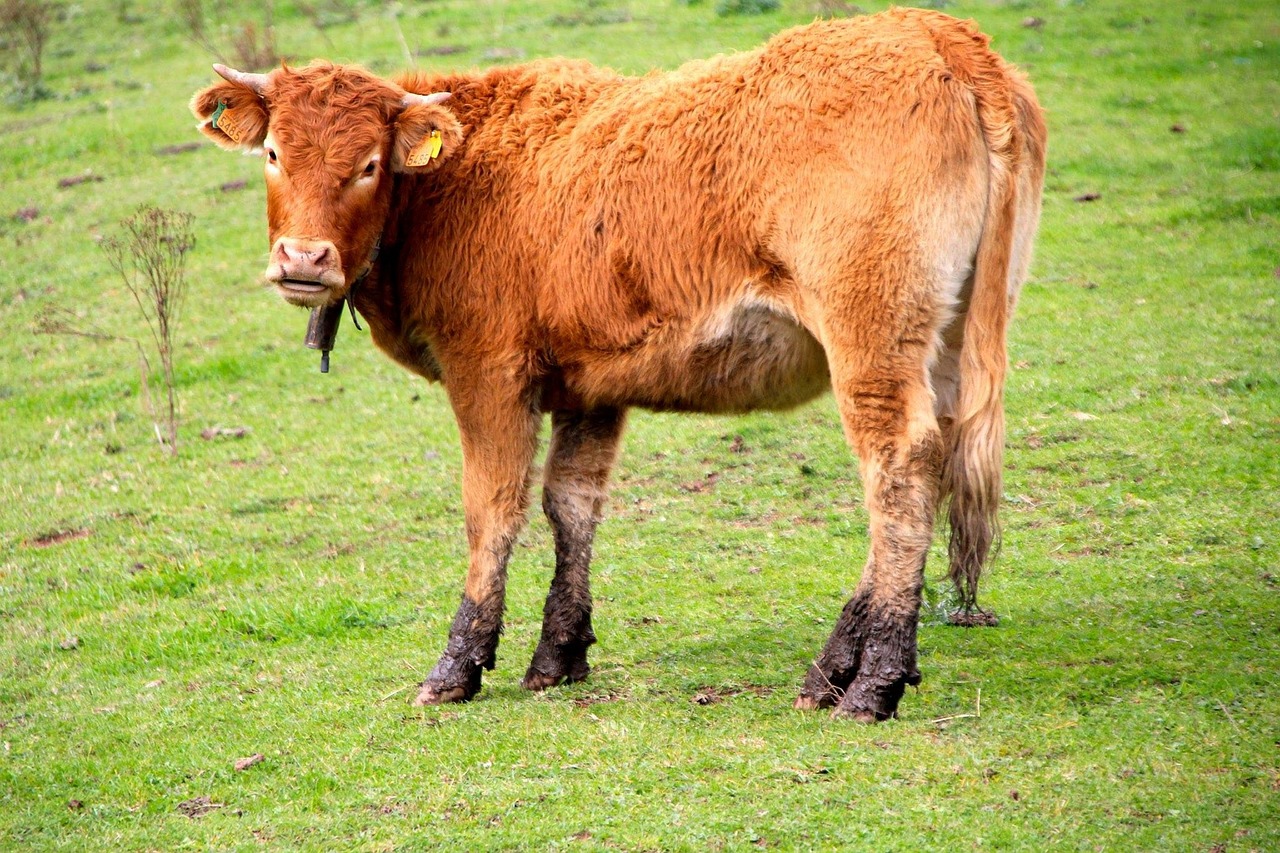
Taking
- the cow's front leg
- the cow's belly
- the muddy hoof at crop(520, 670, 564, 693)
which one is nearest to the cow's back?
the cow's belly

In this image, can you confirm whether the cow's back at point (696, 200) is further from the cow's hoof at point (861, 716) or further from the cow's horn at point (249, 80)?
the cow's hoof at point (861, 716)

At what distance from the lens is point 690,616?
7.42 meters

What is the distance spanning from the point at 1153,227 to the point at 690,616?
861 cm

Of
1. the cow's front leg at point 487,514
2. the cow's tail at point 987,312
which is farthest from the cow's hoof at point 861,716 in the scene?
the cow's front leg at point 487,514

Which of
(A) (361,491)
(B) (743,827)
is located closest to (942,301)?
(B) (743,827)

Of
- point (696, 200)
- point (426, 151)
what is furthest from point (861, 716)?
point (426, 151)

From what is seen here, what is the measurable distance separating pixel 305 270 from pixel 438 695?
6.99 ft

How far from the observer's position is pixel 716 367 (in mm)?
6035

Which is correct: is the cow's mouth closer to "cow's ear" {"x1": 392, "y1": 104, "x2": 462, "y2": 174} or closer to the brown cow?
the brown cow

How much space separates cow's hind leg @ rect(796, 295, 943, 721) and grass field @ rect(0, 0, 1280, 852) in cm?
23

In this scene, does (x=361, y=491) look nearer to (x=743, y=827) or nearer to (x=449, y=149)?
(x=449, y=149)

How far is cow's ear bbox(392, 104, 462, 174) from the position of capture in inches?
251

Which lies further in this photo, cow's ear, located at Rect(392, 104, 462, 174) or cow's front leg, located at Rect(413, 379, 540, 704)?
cow's front leg, located at Rect(413, 379, 540, 704)

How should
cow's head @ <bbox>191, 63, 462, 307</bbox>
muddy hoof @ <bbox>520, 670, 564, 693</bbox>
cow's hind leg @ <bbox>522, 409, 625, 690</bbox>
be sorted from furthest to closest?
cow's hind leg @ <bbox>522, 409, 625, 690</bbox>, muddy hoof @ <bbox>520, 670, 564, 693</bbox>, cow's head @ <bbox>191, 63, 462, 307</bbox>
